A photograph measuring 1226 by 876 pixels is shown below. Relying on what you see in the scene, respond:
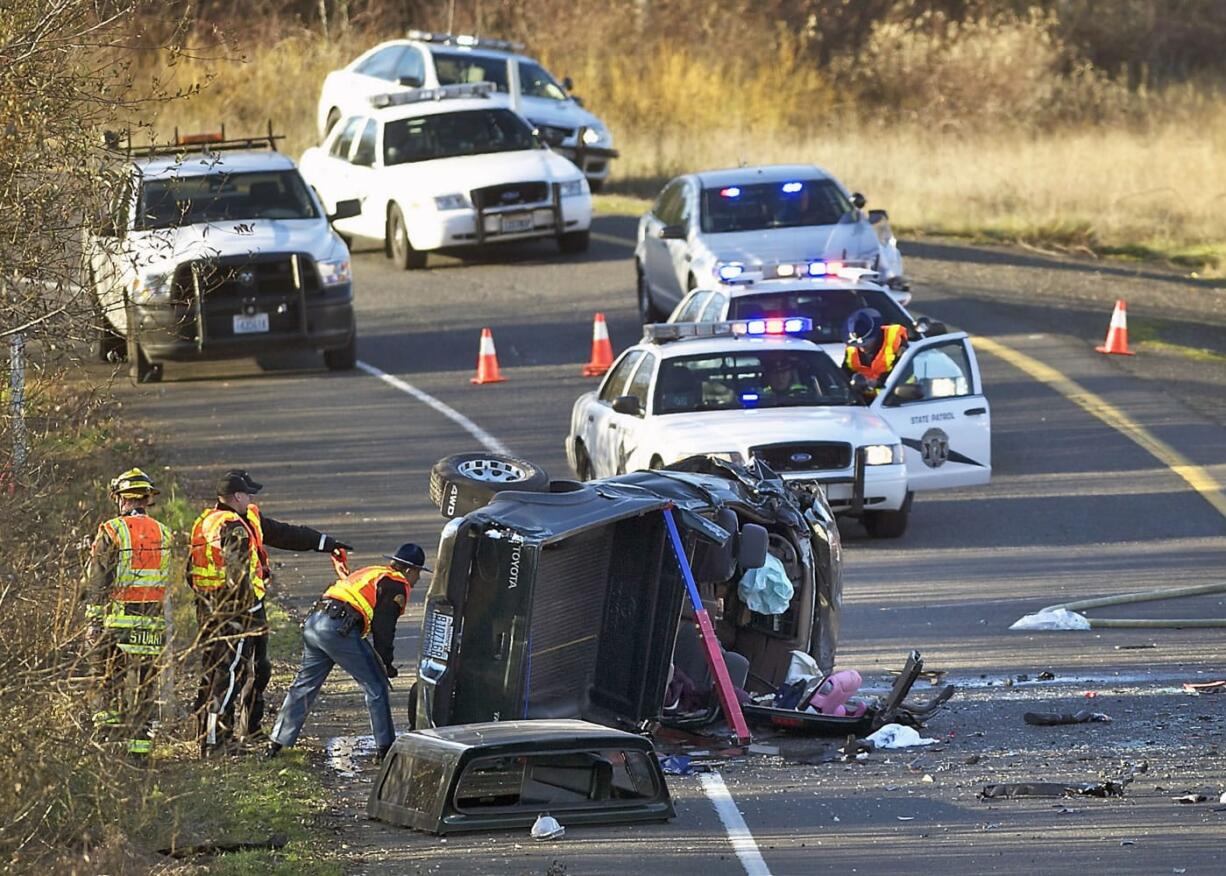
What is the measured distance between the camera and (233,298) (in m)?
22.5

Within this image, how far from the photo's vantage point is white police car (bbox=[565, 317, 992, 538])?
16750 millimetres

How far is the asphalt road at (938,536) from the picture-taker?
9.77m

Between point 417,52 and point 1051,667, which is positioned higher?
point 417,52

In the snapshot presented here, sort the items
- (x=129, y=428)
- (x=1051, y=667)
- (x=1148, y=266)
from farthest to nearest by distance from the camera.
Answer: (x=1148, y=266), (x=129, y=428), (x=1051, y=667)

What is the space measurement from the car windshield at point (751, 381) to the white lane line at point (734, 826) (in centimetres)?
663

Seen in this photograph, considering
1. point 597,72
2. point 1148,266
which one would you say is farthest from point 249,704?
point 597,72

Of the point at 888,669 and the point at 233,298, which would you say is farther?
the point at 233,298

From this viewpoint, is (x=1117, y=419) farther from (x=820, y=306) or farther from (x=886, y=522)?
(x=886, y=522)

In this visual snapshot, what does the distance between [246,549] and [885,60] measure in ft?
121

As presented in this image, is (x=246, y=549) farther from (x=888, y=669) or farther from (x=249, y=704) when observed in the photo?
(x=888, y=669)

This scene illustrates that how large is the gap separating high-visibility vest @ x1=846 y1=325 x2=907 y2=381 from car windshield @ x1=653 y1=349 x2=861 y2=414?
750 millimetres

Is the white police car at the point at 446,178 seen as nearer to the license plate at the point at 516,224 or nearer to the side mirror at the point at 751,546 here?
the license plate at the point at 516,224

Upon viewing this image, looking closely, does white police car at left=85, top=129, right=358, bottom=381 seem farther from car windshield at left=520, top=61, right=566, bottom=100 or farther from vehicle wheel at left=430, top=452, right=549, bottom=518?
car windshield at left=520, top=61, right=566, bottom=100

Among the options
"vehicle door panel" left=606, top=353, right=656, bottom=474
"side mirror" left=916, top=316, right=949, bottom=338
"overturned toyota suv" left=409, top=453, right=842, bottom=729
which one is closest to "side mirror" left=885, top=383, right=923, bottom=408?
"side mirror" left=916, top=316, right=949, bottom=338
